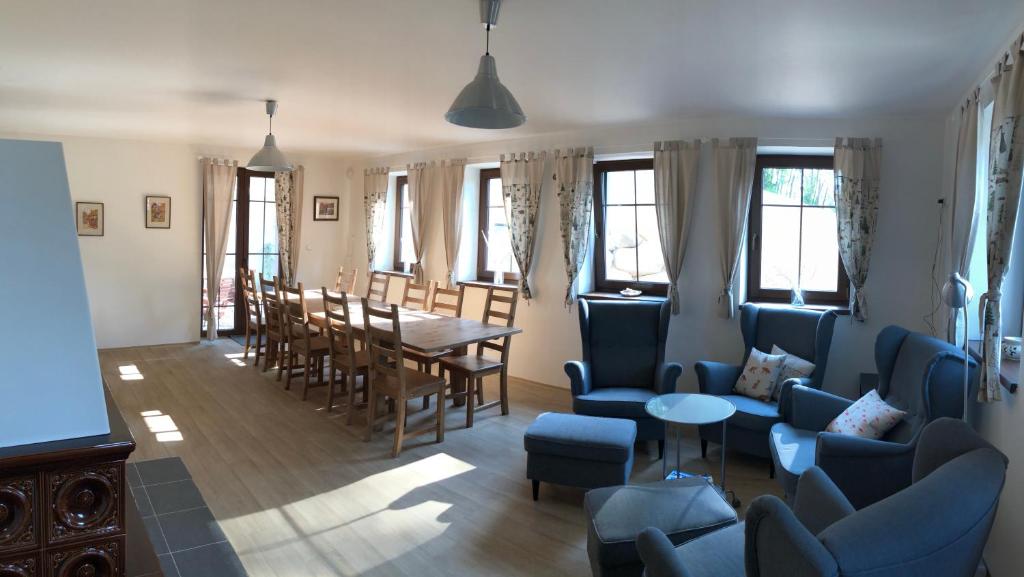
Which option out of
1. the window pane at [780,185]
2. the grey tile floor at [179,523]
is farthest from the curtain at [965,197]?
the grey tile floor at [179,523]

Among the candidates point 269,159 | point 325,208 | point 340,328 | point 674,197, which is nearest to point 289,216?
point 325,208

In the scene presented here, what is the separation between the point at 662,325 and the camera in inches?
181

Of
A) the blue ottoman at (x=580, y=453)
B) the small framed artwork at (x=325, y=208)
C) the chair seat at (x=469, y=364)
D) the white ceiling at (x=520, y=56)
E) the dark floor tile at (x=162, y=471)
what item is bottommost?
the dark floor tile at (x=162, y=471)

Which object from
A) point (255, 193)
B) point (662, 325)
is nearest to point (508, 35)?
point (662, 325)

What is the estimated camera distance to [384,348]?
170 inches

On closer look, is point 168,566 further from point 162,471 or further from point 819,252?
point 819,252

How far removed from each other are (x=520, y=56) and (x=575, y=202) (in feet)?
7.62

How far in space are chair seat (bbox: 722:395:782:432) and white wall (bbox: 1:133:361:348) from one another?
632 cm

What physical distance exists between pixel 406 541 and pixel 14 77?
3966 mm

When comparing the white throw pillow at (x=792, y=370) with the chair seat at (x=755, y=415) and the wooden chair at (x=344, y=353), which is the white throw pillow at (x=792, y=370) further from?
the wooden chair at (x=344, y=353)

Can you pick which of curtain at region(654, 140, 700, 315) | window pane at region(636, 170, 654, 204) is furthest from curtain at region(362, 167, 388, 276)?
curtain at region(654, 140, 700, 315)

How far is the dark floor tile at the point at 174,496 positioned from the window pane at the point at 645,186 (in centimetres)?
409

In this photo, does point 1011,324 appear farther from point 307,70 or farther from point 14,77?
point 14,77

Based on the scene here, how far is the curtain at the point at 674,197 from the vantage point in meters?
5.07
